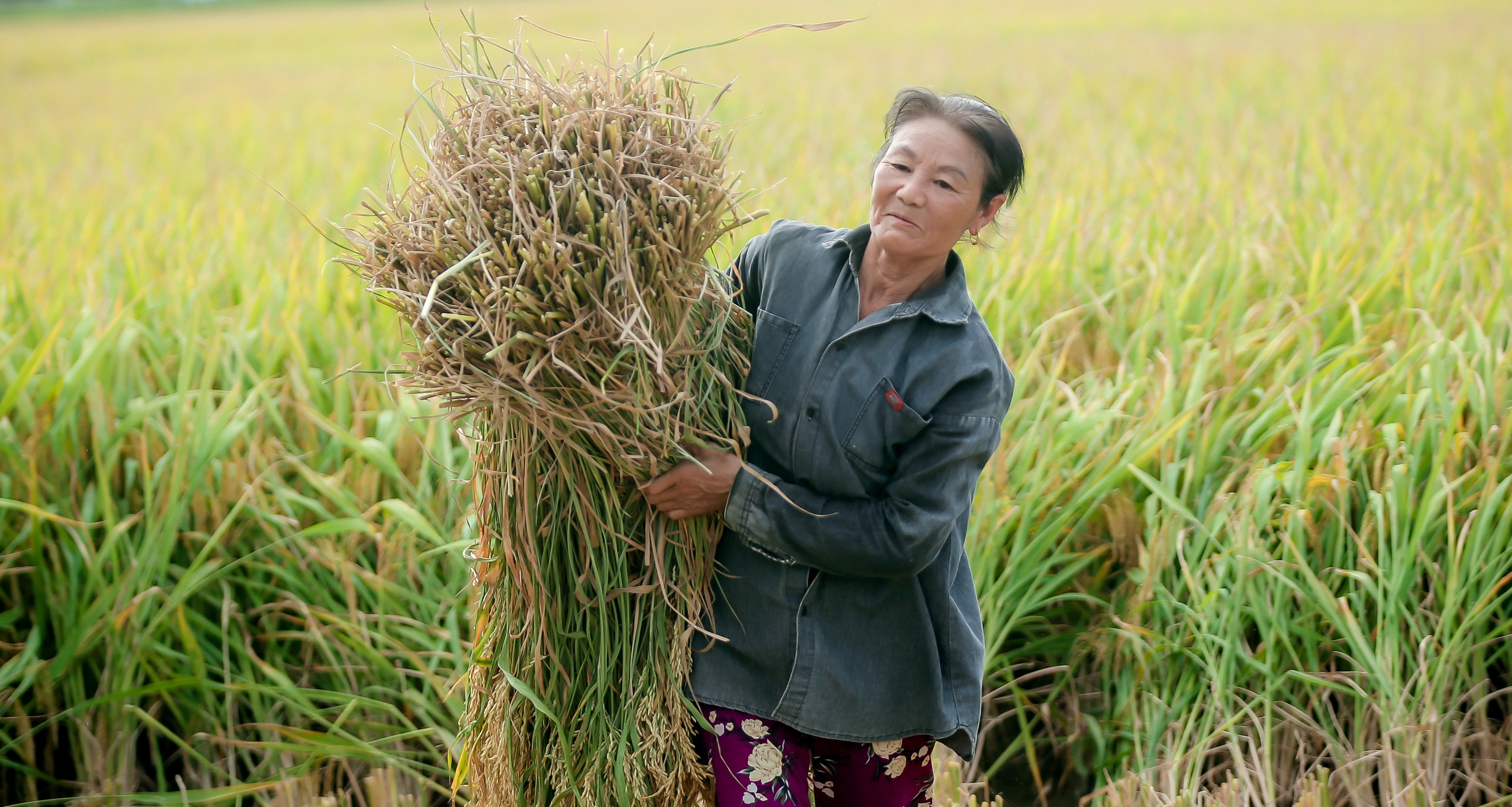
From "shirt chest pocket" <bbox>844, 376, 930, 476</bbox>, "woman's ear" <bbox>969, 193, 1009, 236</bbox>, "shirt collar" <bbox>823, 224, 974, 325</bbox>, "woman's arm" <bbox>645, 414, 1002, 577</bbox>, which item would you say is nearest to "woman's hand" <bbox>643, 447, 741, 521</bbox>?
"woman's arm" <bbox>645, 414, 1002, 577</bbox>

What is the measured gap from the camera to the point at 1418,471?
1.90 metres

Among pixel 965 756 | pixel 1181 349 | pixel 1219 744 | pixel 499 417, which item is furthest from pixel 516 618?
pixel 1181 349

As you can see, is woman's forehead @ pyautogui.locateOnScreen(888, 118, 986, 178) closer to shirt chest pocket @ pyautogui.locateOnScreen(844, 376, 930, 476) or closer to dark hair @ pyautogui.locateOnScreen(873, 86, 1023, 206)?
dark hair @ pyautogui.locateOnScreen(873, 86, 1023, 206)

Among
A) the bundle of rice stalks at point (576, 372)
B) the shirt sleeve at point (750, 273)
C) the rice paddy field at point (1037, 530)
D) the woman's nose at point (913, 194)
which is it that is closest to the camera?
the bundle of rice stalks at point (576, 372)

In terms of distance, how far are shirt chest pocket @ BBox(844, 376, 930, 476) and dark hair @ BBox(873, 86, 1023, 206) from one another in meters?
0.26

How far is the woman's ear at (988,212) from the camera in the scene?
4.08 feet

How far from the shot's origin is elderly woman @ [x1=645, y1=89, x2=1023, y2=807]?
47.1 inches

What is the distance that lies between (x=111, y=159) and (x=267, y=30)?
13082 mm

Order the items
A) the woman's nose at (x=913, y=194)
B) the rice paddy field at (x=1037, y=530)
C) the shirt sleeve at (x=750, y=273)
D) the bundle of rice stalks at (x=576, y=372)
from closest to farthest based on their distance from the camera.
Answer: the bundle of rice stalks at (x=576, y=372), the woman's nose at (x=913, y=194), the shirt sleeve at (x=750, y=273), the rice paddy field at (x=1037, y=530)

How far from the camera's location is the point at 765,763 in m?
1.28

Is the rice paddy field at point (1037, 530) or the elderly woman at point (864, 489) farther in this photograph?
the rice paddy field at point (1037, 530)

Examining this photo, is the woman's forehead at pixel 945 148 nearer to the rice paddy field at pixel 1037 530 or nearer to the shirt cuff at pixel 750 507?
the rice paddy field at pixel 1037 530

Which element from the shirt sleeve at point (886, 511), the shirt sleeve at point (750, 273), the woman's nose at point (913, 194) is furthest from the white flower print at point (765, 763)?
the woman's nose at point (913, 194)

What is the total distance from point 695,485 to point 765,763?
0.36 meters
